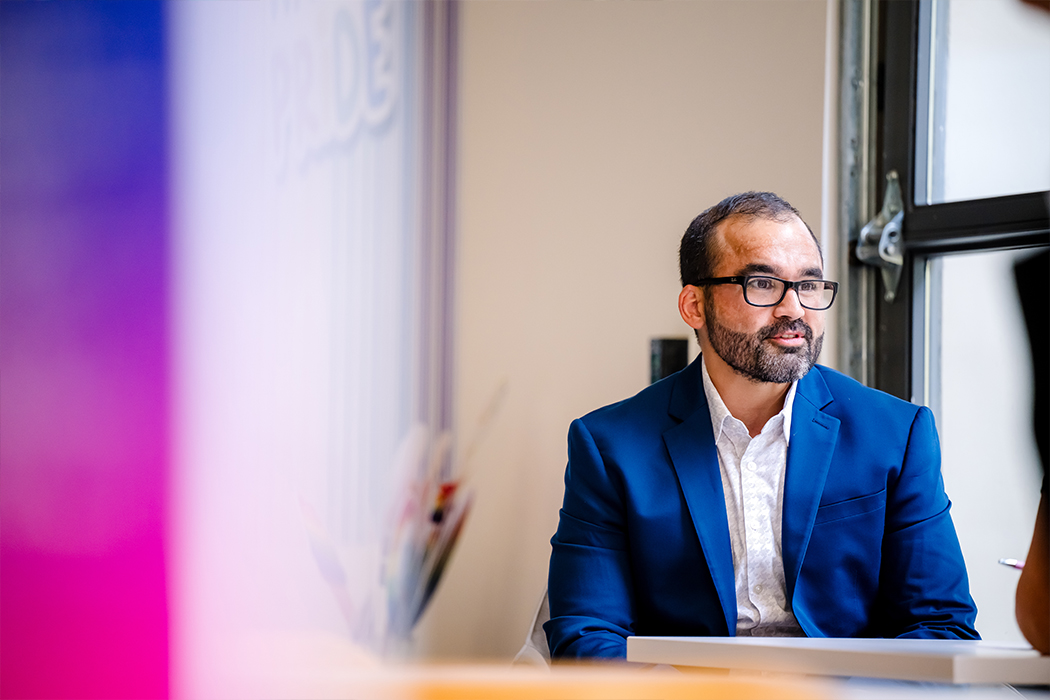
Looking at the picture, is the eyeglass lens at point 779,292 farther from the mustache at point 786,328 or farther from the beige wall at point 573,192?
the beige wall at point 573,192

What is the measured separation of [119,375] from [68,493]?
A: 0.15 m

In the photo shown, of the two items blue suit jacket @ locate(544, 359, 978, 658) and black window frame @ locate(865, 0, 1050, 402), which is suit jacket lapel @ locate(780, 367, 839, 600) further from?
black window frame @ locate(865, 0, 1050, 402)

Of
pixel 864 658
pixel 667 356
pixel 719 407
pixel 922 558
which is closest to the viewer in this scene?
pixel 864 658

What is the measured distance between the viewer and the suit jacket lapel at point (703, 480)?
4.02 feet

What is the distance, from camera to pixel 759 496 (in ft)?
4.17

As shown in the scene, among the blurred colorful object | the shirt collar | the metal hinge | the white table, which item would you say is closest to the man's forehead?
the shirt collar

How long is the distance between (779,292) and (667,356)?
0.54 metres

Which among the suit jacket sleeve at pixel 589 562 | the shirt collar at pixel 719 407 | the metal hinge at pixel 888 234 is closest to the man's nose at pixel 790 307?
the shirt collar at pixel 719 407

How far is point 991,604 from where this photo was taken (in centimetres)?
158

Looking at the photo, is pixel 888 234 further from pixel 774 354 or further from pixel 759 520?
pixel 759 520

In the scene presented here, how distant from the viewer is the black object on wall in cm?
178

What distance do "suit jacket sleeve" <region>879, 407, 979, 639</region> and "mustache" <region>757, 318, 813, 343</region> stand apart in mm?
191

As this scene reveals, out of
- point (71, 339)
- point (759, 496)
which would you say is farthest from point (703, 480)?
point (71, 339)

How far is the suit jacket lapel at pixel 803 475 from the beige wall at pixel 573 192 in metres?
0.48
